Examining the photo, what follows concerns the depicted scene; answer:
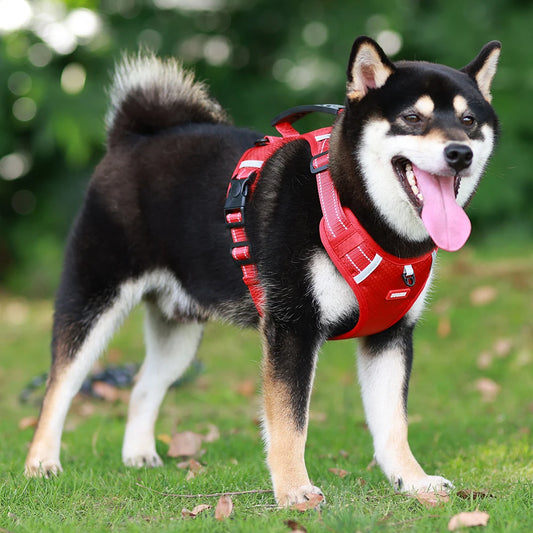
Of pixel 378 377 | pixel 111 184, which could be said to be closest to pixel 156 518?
pixel 378 377

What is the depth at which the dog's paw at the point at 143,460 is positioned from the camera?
398 cm

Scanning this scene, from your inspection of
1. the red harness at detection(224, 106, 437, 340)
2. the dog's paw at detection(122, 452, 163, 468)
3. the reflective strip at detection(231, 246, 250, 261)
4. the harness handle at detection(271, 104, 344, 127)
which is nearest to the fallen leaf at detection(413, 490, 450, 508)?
the red harness at detection(224, 106, 437, 340)

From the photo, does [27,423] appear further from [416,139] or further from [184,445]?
[416,139]

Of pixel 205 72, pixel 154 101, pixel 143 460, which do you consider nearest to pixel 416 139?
pixel 154 101

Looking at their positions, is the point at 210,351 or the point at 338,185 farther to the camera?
the point at 210,351

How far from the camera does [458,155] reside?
2787 mm

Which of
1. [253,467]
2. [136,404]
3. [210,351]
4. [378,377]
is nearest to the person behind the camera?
[378,377]

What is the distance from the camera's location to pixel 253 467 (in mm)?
3639

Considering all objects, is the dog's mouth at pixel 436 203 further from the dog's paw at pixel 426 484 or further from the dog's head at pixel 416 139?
the dog's paw at pixel 426 484

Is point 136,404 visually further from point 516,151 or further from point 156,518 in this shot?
point 516,151

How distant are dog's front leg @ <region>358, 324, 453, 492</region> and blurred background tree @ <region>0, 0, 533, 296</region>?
724 cm

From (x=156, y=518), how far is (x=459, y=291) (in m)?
5.11

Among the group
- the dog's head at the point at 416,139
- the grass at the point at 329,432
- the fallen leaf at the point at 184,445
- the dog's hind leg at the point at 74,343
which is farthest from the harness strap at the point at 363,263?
the fallen leaf at the point at 184,445

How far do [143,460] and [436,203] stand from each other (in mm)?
2130
